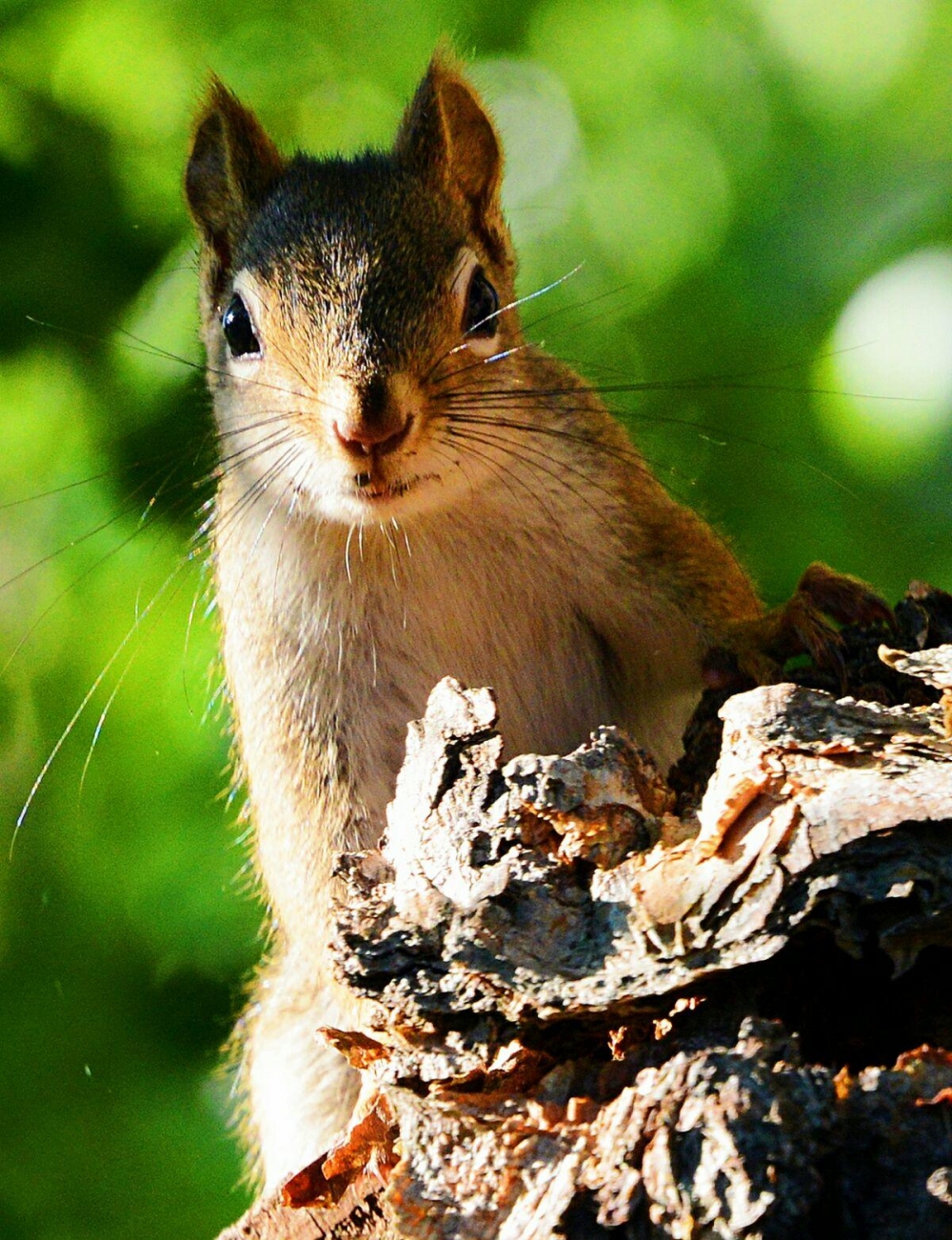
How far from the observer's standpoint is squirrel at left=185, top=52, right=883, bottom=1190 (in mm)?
1758

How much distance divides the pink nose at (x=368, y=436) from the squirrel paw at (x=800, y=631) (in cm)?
46

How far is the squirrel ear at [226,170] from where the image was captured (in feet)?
6.63

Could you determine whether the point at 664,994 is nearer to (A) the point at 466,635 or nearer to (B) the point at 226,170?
(A) the point at 466,635

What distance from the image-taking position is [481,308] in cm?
184

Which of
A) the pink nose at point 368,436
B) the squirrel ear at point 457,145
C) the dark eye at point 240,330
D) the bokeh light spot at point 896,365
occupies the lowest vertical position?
the bokeh light spot at point 896,365

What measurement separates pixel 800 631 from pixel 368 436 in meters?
0.53

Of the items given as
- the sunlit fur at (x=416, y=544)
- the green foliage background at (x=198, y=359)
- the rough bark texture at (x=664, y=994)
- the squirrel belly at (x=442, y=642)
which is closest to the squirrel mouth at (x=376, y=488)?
the sunlit fur at (x=416, y=544)

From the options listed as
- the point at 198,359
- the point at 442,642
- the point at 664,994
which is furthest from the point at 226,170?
the point at 664,994

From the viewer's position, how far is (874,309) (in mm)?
1880

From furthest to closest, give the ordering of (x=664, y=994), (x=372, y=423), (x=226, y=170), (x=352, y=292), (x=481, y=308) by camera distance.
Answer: (x=226, y=170) → (x=481, y=308) → (x=352, y=292) → (x=372, y=423) → (x=664, y=994)

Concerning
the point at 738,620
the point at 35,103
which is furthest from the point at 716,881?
the point at 35,103

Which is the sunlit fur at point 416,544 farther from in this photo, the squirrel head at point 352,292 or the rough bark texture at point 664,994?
the rough bark texture at point 664,994

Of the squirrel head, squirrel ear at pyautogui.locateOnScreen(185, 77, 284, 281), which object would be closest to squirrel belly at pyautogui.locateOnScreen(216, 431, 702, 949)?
the squirrel head

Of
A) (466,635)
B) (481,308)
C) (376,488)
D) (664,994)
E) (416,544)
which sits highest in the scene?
(481,308)
